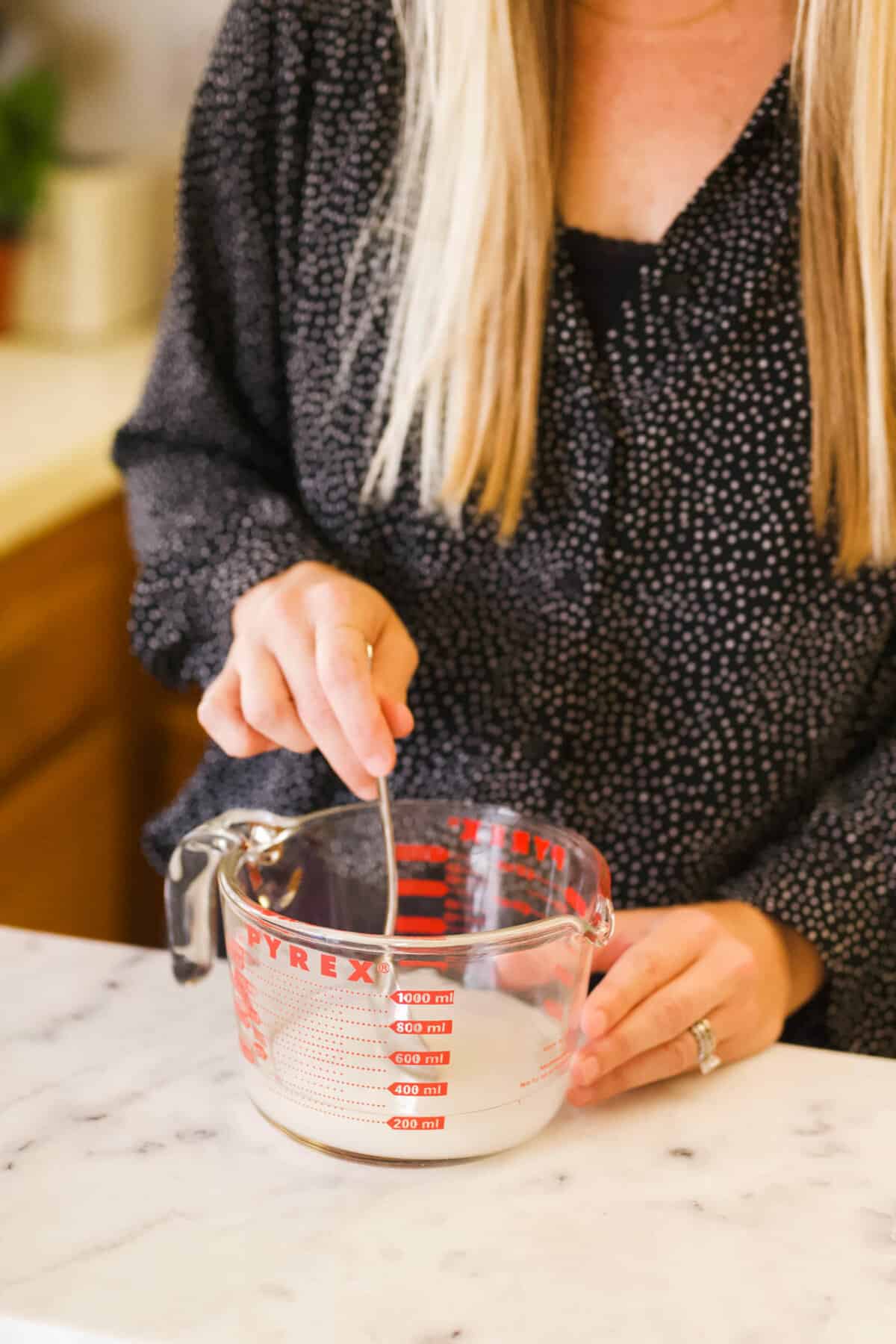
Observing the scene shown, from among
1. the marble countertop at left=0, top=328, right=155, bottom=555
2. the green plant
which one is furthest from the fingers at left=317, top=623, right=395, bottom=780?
the green plant

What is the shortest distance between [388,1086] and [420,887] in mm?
148

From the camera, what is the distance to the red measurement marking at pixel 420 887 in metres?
0.68

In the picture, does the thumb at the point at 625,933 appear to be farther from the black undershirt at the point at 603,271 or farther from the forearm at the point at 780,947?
the black undershirt at the point at 603,271

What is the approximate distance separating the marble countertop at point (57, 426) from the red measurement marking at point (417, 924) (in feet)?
2.12

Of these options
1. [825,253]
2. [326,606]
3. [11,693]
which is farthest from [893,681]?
[11,693]

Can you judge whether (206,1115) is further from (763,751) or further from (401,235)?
(401,235)

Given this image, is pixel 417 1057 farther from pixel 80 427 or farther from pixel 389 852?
pixel 80 427

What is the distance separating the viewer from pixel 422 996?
54cm

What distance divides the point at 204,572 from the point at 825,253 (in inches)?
15.8

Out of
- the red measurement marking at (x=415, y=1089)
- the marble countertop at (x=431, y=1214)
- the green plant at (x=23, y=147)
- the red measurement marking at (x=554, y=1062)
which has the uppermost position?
the green plant at (x=23, y=147)

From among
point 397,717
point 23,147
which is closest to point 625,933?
point 397,717

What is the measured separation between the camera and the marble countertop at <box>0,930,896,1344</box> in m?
0.47

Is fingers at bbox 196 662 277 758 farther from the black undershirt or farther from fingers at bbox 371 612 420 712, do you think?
the black undershirt

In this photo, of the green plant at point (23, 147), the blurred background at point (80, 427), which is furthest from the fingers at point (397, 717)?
the green plant at point (23, 147)
